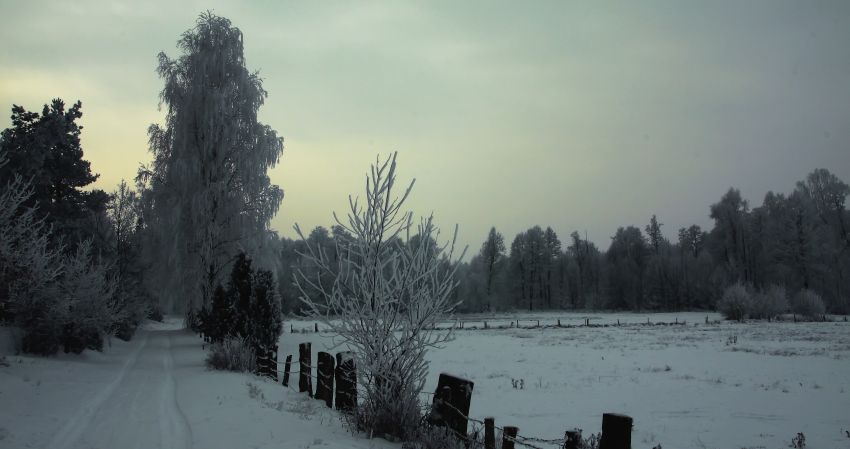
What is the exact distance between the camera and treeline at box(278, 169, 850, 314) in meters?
51.9

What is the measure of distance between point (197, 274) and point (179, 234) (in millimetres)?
1690

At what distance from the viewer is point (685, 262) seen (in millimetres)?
70750

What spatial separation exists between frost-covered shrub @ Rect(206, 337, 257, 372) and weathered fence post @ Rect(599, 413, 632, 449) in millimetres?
9354

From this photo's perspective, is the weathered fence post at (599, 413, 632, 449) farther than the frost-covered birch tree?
No

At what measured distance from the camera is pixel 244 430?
6.11 meters

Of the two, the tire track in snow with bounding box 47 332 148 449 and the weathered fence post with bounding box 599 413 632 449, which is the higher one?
the weathered fence post with bounding box 599 413 632 449

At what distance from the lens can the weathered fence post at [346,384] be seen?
23.5ft

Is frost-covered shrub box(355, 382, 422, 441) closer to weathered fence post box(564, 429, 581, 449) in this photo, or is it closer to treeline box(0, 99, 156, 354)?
weathered fence post box(564, 429, 581, 449)

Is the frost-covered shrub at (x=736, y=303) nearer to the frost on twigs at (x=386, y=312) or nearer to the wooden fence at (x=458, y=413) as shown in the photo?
the wooden fence at (x=458, y=413)

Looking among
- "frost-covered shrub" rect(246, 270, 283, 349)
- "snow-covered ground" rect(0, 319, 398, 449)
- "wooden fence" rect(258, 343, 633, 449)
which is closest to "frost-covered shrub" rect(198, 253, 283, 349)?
"frost-covered shrub" rect(246, 270, 283, 349)

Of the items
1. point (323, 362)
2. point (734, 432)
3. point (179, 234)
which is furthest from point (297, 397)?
point (179, 234)

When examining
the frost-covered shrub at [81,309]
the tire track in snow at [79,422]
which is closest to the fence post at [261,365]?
the tire track in snow at [79,422]

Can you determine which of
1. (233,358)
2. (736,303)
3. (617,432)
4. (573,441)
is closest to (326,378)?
(233,358)

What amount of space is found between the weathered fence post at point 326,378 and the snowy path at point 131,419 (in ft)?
6.75
